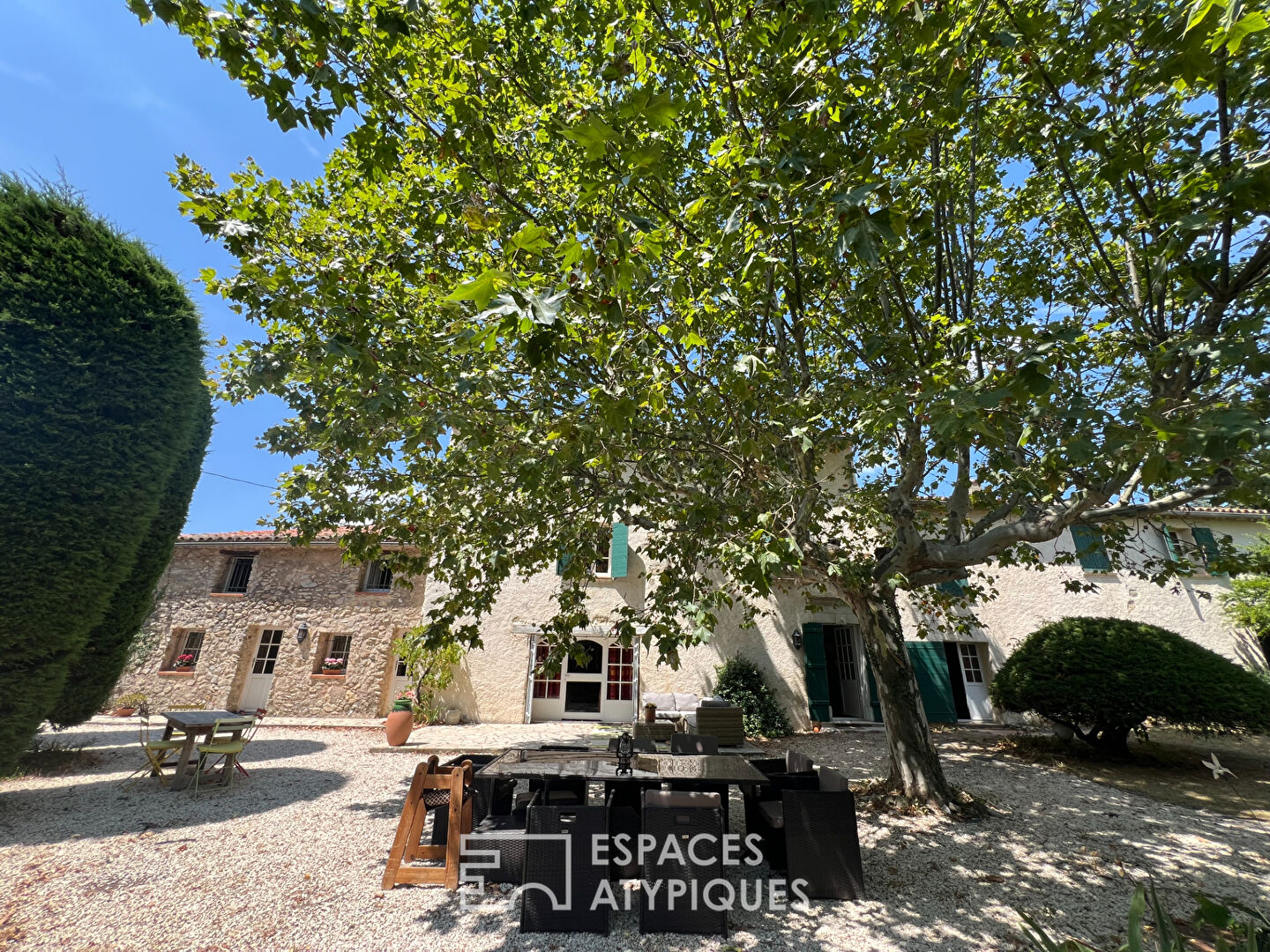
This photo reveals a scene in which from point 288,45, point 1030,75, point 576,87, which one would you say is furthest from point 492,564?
point 1030,75

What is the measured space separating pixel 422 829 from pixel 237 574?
12.6 metres

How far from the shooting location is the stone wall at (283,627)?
12180 millimetres

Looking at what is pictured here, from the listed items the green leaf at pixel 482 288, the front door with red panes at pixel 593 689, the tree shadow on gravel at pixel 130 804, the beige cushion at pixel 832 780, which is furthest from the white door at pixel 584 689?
the green leaf at pixel 482 288

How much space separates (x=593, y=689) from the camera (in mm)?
11992

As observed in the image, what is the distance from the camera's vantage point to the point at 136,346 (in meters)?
6.34

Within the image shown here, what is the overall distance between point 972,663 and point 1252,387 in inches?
410

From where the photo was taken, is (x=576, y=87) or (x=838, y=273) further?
(x=576, y=87)

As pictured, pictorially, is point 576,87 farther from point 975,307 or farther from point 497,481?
point 975,307

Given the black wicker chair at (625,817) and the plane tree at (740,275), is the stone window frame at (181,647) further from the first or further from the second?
the black wicker chair at (625,817)

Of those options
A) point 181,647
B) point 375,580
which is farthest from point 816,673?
point 181,647

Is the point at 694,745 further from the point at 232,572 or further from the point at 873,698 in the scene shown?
the point at 232,572

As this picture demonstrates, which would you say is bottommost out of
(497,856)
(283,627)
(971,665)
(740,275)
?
(497,856)

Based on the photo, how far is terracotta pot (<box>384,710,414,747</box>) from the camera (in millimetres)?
8914

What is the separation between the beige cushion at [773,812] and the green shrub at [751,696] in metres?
6.22
